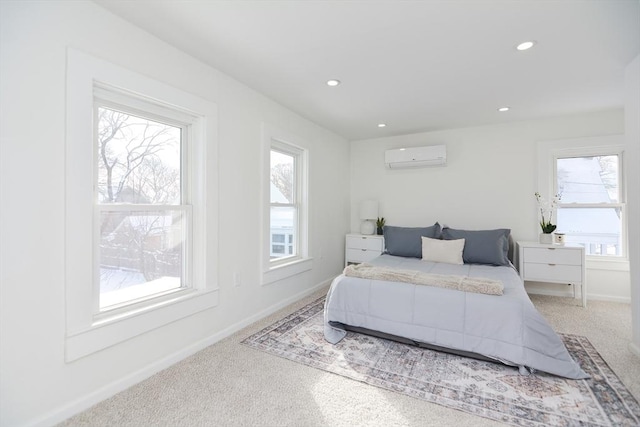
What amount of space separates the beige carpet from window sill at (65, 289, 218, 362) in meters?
0.33

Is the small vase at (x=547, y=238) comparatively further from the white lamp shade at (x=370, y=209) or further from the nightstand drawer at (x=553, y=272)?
the white lamp shade at (x=370, y=209)


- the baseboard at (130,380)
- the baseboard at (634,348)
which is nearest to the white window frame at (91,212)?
the baseboard at (130,380)

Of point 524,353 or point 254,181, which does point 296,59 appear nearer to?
point 254,181

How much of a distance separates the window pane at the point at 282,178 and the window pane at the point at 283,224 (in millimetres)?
121

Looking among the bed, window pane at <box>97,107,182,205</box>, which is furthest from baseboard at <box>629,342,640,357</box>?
window pane at <box>97,107,182,205</box>

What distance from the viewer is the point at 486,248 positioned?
139 inches

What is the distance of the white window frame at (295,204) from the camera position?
3.20 meters

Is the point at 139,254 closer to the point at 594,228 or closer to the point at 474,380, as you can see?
the point at 474,380

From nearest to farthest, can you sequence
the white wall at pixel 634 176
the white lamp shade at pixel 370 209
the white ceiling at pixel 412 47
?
1. the white ceiling at pixel 412 47
2. the white wall at pixel 634 176
3. the white lamp shade at pixel 370 209

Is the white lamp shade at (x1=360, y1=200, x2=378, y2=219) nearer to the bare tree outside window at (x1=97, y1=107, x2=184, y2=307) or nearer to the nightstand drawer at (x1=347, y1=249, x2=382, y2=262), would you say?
the nightstand drawer at (x1=347, y1=249, x2=382, y2=262)

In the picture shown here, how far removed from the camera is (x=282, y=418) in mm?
1685

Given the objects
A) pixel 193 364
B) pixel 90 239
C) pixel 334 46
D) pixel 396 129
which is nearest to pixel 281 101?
pixel 334 46

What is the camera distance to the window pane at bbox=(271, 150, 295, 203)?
3.64 metres

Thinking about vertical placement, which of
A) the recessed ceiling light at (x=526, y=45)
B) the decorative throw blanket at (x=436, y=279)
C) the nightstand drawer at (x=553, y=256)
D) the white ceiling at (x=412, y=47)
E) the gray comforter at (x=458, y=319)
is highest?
the white ceiling at (x=412, y=47)
